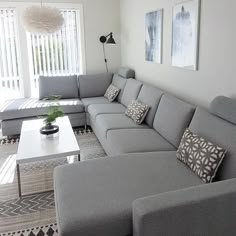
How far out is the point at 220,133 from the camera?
2117mm

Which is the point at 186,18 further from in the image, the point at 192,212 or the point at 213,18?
the point at 192,212

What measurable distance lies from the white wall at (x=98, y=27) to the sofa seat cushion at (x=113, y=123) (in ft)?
6.44

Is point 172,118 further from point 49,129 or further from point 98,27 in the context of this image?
point 98,27

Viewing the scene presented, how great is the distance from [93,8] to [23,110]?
2.35 metres

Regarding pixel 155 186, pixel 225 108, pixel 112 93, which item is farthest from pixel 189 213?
pixel 112 93

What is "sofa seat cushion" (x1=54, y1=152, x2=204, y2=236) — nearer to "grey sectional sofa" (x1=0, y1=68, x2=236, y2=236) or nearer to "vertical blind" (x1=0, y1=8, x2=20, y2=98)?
"grey sectional sofa" (x1=0, y1=68, x2=236, y2=236)

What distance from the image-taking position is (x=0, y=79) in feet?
17.0

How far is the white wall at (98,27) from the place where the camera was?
207 inches

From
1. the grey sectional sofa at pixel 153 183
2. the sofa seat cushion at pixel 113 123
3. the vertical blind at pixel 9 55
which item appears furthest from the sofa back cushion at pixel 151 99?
the vertical blind at pixel 9 55

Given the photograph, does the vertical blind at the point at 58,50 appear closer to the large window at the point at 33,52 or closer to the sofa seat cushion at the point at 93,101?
the large window at the point at 33,52

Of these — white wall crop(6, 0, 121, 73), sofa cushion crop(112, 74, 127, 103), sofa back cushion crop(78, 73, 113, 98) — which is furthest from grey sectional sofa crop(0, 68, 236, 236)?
white wall crop(6, 0, 121, 73)

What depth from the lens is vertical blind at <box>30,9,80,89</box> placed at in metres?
5.23

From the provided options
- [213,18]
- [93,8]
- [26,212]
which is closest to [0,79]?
[93,8]

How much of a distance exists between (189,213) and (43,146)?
1858mm
